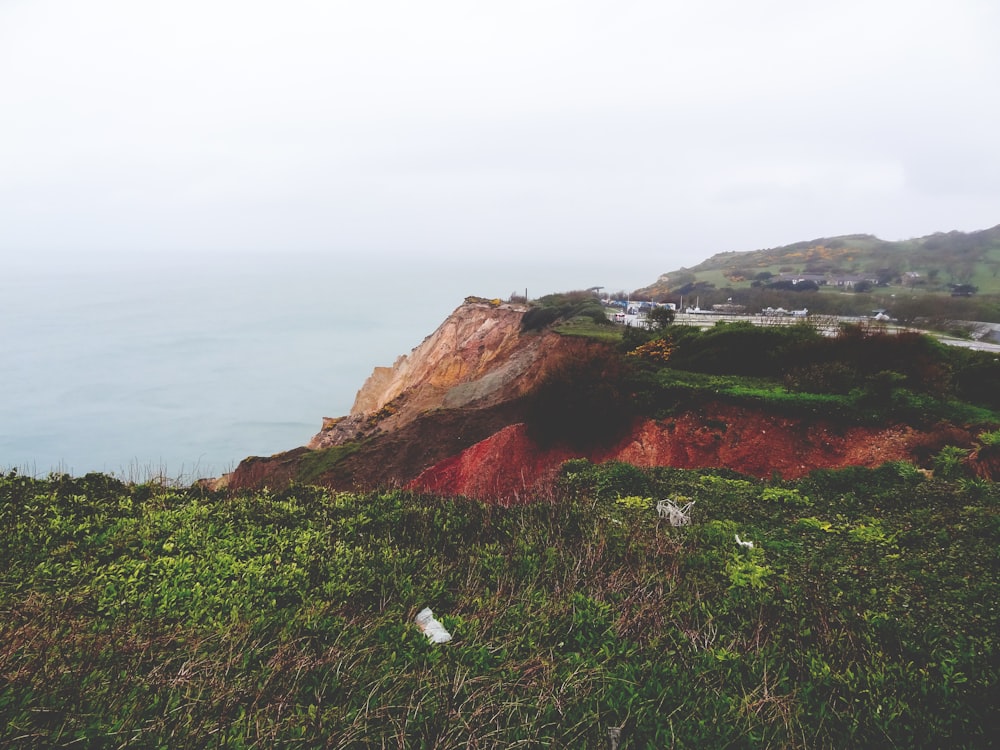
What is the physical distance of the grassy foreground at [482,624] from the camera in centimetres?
409

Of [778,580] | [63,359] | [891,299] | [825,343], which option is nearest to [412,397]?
[825,343]

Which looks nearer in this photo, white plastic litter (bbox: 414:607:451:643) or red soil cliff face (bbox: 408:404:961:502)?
white plastic litter (bbox: 414:607:451:643)

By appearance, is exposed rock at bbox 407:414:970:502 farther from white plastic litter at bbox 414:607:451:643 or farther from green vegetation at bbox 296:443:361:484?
white plastic litter at bbox 414:607:451:643

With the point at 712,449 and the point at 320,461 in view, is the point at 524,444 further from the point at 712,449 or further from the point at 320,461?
the point at 320,461

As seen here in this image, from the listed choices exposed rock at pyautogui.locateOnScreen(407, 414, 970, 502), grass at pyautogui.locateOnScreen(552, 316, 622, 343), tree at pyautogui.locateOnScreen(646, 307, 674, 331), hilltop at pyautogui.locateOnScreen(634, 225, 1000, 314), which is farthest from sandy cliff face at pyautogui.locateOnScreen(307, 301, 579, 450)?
hilltop at pyautogui.locateOnScreen(634, 225, 1000, 314)

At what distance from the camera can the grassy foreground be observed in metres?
4.09

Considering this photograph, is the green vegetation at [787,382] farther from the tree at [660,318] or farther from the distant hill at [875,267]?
the distant hill at [875,267]

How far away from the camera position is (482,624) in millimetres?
5508

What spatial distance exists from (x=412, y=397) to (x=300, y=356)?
79.5 metres

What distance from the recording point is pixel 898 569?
6883 mm

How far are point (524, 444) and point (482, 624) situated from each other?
16108 millimetres

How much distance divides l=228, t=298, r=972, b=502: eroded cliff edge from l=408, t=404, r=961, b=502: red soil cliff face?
1.3 inches

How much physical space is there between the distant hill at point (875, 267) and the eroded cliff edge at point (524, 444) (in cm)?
7069

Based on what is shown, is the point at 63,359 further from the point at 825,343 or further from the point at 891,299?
the point at 891,299
